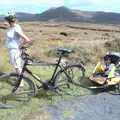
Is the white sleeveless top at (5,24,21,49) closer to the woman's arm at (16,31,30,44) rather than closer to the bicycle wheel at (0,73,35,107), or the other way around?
the woman's arm at (16,31,30,44)

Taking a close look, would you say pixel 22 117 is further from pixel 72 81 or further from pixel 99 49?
pixel 99 49

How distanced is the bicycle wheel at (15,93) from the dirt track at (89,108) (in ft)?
1.67

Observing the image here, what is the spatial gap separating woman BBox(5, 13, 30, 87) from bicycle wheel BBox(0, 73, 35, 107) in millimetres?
662

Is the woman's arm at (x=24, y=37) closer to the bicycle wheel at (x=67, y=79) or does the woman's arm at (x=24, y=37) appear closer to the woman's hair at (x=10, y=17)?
the woman's hair at (x=10, y=17)

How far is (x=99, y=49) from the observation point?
1902 cm

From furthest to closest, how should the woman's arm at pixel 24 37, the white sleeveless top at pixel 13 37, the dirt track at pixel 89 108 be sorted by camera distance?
the white sleeveless top at pixel 13 37, the woman's arm at pixel 24 37, the dirt track at pixel 89 108

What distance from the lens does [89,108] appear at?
32.9ft

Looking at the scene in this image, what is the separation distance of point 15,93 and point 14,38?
4.68 ft

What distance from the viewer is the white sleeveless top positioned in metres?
10.5

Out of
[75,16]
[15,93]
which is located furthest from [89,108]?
[75,16]

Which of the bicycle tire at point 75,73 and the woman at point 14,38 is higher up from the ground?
the woman at point 14,38

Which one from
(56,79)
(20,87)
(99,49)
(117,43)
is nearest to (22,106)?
(20,87)

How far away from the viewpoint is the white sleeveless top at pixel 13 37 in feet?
34.5

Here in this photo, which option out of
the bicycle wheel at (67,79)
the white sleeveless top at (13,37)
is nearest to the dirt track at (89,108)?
the bicycle wheel at (67,79)
